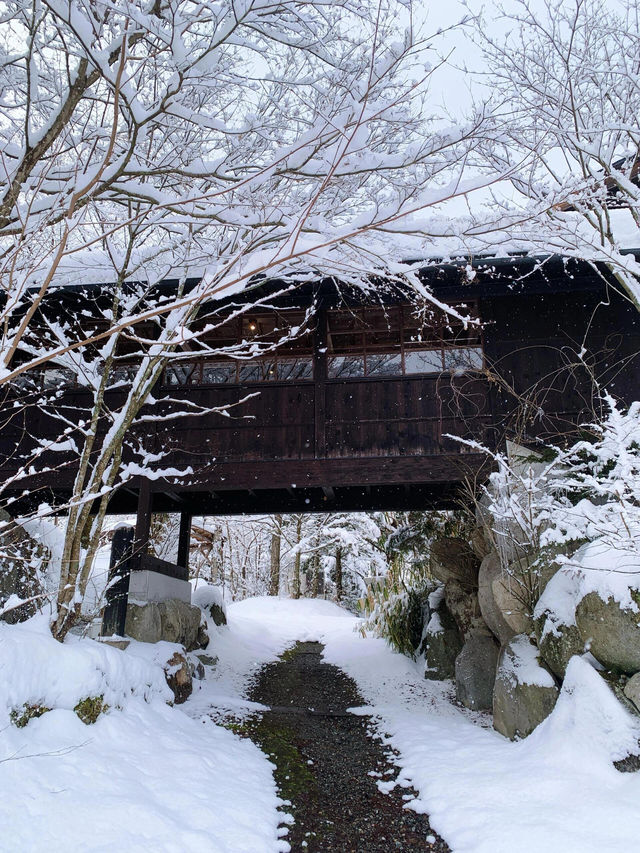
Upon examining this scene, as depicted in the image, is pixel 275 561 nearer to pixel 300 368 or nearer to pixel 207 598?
pixel 207 598

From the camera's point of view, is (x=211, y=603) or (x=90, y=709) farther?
(x=211, y=603)

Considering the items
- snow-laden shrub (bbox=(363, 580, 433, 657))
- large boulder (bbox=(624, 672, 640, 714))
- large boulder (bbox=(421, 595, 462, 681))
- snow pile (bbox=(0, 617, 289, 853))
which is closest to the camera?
snow pile (bbox=(0, 617, 289, 853))

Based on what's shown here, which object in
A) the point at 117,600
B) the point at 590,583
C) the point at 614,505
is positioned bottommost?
the point at 117,600

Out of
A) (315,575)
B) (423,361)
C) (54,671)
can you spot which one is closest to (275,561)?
(315,575)

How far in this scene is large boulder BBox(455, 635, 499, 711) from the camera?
20.9ft

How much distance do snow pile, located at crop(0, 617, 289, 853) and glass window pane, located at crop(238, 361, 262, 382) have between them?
4.33 metres

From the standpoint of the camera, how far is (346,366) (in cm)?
826

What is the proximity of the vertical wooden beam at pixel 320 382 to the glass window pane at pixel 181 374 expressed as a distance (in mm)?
1927

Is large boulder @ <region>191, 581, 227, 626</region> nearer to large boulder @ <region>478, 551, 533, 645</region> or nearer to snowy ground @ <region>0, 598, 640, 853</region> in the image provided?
snowy ground @ <region>0, 598, 640, 853</region>

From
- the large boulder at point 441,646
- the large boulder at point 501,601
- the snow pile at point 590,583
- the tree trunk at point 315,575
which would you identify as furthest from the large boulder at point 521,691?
the tree trunk at point 315,575

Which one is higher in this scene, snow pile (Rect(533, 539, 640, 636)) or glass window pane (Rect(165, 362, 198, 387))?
glass window pane (Rect(165, 362, 198, 387))

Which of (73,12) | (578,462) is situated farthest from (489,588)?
(73,12)

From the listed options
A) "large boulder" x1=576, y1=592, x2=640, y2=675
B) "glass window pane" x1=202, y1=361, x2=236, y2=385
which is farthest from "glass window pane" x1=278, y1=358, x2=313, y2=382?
"large boulder" x1=576, y1=592, x2=640, y2=675

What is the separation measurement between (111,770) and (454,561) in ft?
17.4
